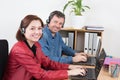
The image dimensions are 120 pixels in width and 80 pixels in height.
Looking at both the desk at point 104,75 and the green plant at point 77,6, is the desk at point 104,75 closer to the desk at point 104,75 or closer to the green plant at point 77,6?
the desk at point 104,75

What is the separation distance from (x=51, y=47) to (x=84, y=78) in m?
0.80

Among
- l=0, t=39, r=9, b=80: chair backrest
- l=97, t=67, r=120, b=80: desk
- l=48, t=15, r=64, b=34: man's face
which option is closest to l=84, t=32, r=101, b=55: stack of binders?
l=48, t=15, r=64, b=34: man's face

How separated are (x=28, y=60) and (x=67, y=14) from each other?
70.9 inches

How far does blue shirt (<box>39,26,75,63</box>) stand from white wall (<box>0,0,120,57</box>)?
32.5 inches

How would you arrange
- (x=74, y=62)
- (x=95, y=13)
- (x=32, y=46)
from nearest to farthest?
(x=32, y=46), (x=74, y=62), (x=95, y=13)

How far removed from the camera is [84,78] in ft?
5.26

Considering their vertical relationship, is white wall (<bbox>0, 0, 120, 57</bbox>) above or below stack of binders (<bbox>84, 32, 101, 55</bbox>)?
above

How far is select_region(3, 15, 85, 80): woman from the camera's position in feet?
5.24

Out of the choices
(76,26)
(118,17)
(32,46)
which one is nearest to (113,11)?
(118,17)

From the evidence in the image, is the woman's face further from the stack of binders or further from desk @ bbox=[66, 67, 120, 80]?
the stack of binders

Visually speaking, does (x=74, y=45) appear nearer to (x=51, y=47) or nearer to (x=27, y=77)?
(x=51, y=47)

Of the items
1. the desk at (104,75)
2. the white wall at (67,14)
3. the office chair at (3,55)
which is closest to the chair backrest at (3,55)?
the office chair at (3,55)

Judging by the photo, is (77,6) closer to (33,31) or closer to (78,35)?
(78,35)

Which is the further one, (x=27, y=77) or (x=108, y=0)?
(x=108, y=0)
